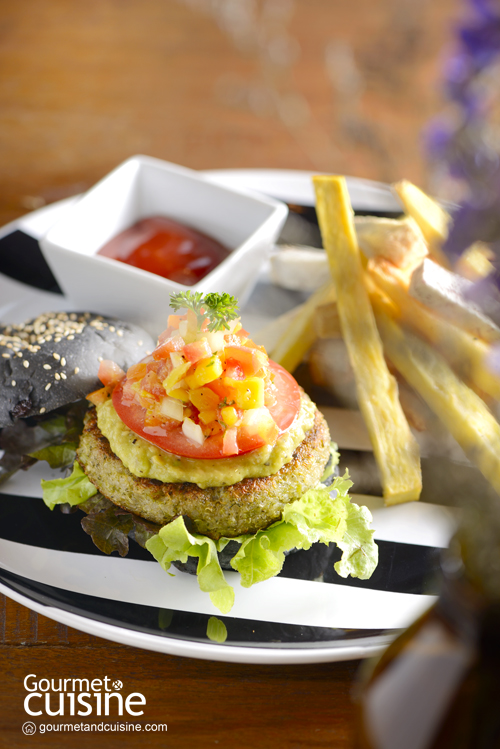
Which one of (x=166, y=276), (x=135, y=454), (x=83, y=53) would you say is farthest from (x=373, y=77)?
(x=83, y=53)

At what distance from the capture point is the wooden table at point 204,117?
Answer: 3.23 feet

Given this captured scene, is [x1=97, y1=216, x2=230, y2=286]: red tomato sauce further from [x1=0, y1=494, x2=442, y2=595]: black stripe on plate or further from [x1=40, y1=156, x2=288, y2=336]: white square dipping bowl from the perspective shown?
[x1=0, y1=494, x2=442, y2=595]: black stripe on plate

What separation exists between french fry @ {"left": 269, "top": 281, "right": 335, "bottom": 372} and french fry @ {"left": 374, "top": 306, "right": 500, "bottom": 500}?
0.29 meters

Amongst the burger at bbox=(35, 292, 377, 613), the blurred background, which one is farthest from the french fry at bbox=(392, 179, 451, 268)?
the burger at bbox=(35, 292, 377, 613)

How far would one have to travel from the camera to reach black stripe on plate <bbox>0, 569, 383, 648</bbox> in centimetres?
208

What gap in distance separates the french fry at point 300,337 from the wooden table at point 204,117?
0.68 m

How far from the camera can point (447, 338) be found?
270 cm

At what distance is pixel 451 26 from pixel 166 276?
8.69 ft

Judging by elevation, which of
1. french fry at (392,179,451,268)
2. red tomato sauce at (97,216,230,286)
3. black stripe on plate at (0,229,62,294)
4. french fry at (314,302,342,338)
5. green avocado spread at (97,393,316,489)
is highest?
french fry at (392,179,451,268)

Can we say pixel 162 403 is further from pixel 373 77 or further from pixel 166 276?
pixel 373 77

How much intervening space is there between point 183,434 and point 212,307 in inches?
17.8

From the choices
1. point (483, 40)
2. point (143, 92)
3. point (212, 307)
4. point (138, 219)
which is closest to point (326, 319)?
point (212, 307)

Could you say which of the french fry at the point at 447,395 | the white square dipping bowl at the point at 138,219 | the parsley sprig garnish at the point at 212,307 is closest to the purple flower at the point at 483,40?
the parsley sprig garnish at the point at 212,307

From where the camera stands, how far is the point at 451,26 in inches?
33.4
